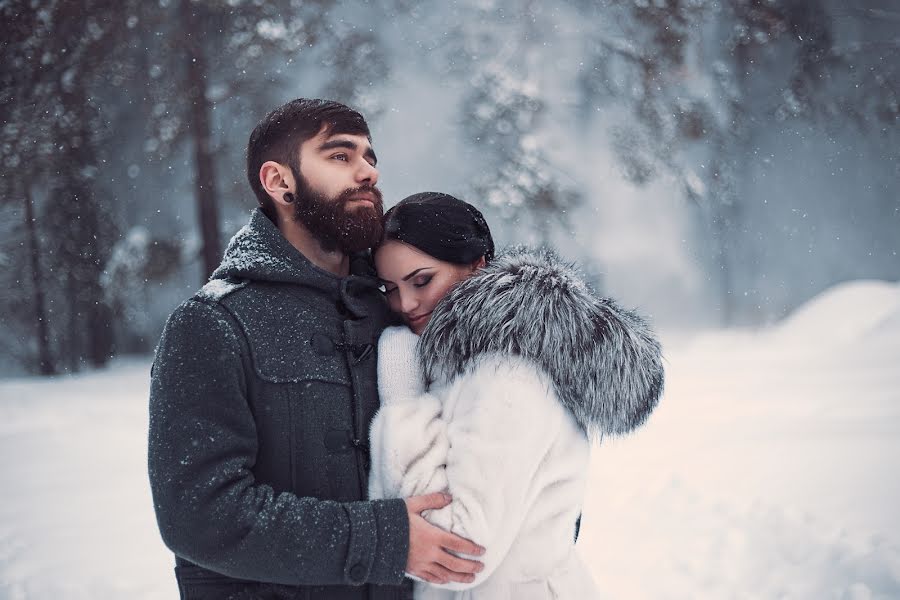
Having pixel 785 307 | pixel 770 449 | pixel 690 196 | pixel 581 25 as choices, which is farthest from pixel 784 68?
pixel 770 449

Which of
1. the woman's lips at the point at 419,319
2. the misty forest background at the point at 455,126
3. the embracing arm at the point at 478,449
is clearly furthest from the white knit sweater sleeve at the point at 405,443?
the misty forest background at the point at 455,126

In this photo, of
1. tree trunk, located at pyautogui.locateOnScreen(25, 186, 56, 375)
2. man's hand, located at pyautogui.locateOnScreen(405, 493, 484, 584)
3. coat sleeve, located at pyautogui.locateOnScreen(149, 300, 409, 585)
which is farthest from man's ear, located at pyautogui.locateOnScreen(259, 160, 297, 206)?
tree trunk, located at pyautogui.locateOnScreen(25, 186, 56, 375)

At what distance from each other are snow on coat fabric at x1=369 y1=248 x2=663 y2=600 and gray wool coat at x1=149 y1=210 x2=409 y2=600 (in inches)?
4.4

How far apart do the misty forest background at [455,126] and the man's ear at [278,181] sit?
785 centimetres

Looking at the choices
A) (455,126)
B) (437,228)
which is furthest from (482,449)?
(455,126)

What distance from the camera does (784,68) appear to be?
10992 mm

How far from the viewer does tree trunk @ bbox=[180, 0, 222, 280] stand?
9383 millimetres

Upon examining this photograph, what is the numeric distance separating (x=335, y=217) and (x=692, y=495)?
405 cm

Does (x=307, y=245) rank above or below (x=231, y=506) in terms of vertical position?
above

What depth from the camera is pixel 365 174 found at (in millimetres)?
2086

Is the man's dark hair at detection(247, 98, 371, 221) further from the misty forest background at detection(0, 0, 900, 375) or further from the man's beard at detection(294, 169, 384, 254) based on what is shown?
the misty forest background at detection(0, 0, 900, 375)

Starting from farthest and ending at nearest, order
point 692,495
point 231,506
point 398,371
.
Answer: point 692,495, point 398,371, point 231,506

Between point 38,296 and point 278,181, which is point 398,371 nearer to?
point 278,181

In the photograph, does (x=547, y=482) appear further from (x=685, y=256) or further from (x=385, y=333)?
(x=685, y=256)
